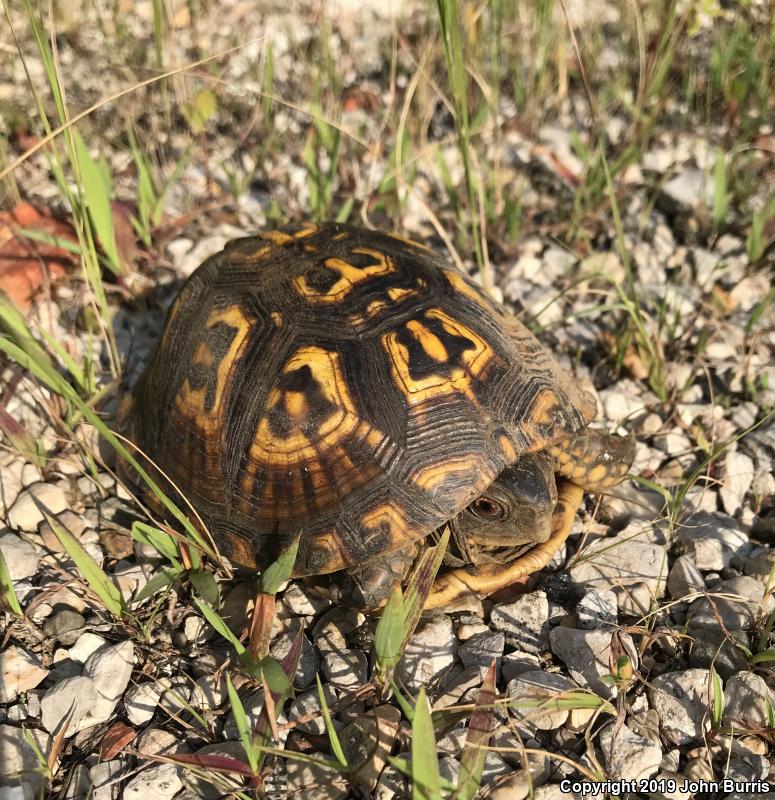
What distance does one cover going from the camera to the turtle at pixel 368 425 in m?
2.42

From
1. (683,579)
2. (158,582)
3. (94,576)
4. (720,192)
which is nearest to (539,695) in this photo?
(683,579)

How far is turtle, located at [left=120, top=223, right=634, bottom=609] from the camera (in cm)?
242

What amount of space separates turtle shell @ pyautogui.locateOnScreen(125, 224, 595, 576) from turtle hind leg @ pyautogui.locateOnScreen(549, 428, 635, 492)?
8 cm

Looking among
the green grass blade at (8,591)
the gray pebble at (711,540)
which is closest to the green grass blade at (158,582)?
the green grass blade at (8,591)

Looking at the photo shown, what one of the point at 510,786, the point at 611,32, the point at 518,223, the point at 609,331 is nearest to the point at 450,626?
the point at 510,786

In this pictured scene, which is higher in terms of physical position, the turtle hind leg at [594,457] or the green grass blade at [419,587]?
the green grass blade at [419,587]

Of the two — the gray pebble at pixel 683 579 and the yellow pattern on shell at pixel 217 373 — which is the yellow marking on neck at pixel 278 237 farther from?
the gray pebble at pixel 683 579

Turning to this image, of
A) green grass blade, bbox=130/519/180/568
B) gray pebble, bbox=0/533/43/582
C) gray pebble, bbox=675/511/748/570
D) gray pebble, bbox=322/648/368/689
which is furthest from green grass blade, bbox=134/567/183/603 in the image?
gray pebble, bbox=675/511/748/570

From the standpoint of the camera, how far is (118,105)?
14.0ft

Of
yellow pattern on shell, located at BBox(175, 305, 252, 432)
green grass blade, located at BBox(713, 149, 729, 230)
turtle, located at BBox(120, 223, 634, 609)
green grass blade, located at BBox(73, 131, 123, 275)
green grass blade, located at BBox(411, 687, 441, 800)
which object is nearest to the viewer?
green grass blade, located at BBox(411, 687, 441, 800)

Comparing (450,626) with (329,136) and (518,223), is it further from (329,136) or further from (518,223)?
(329,136)

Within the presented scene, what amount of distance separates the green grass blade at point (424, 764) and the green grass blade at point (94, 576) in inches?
44.6

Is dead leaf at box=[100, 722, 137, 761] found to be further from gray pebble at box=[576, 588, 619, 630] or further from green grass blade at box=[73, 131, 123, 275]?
green grass blade at box=[73, 131, 123, 275]

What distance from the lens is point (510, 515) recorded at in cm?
248
